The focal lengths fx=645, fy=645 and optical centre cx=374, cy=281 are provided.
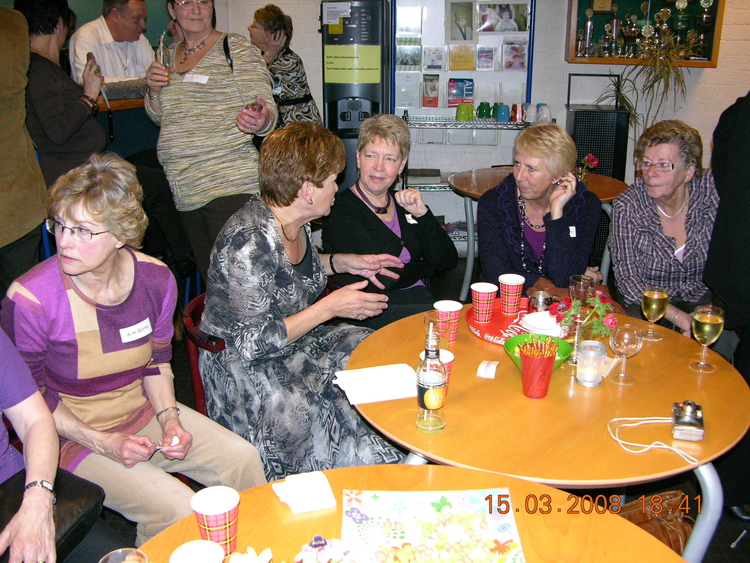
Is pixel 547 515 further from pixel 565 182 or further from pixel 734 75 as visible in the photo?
pixel 734 75

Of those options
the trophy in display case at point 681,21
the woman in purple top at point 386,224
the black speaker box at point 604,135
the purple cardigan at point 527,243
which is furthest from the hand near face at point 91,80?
the trophy in display case at point 681,21

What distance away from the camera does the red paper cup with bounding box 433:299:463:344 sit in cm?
204

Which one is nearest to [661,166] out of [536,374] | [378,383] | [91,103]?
[536,374]

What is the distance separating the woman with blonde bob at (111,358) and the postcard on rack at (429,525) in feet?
2.32

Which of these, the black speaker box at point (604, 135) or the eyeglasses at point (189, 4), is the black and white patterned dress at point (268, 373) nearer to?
the eyeglasses at point (189, 4)

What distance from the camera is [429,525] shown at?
1213mm

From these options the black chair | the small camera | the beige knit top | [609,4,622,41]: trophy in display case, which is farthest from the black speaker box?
the black chair

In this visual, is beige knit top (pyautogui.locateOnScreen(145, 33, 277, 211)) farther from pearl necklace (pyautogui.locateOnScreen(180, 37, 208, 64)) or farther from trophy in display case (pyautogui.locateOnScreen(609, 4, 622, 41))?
trophy in display case (pyautogui.locateOnScreen(609, 4, 622, 41))

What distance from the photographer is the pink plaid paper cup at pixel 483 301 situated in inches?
82.9

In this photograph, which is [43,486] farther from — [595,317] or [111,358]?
[595,317]

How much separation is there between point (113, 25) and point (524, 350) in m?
4.52

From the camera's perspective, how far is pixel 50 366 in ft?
5.89

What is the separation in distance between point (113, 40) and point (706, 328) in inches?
187

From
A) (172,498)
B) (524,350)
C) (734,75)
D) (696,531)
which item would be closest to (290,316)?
(172,498)
